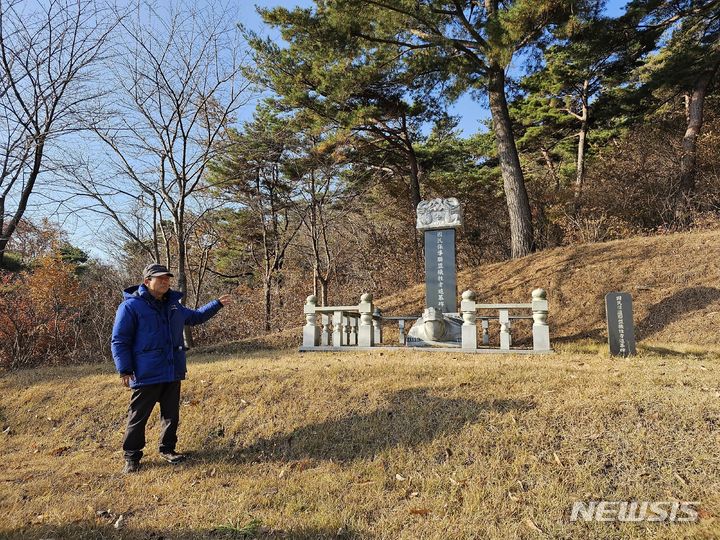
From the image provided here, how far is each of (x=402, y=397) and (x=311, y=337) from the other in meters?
3.73

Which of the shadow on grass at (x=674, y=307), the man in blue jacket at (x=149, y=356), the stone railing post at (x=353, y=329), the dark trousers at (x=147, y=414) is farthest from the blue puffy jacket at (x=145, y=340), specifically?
the shadow on grass at (x=674, y=307)

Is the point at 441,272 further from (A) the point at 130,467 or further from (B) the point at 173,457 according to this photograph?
(A) the point at 130,467

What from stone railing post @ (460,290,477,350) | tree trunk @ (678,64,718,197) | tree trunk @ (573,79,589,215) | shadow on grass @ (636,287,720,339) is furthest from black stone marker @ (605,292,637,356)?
tree trunk @ (678,64,718,197)

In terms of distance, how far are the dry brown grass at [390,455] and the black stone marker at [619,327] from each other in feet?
1.85

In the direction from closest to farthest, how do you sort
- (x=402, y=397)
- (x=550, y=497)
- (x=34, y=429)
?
1. (x=550, y=497)
2. (x=402, y=397)
3. (x=34, y=429)

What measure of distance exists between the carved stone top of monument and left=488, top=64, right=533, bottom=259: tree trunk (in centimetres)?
357

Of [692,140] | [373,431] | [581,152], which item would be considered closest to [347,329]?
[373,431]

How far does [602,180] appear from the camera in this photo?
1362 centimetres

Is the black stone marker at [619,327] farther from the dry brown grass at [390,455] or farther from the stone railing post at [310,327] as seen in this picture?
the stone railing post at [310,327]

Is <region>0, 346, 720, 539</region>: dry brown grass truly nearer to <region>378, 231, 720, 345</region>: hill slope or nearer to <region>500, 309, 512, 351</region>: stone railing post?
<region>500, 309, 512, 351</region>: stone railing post

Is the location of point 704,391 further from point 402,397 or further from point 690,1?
point 690,1

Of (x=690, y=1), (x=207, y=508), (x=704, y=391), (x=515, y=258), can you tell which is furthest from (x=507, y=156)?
(x=207, y=508)

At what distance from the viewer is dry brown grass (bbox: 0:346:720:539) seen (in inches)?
108

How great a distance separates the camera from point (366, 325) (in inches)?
302
